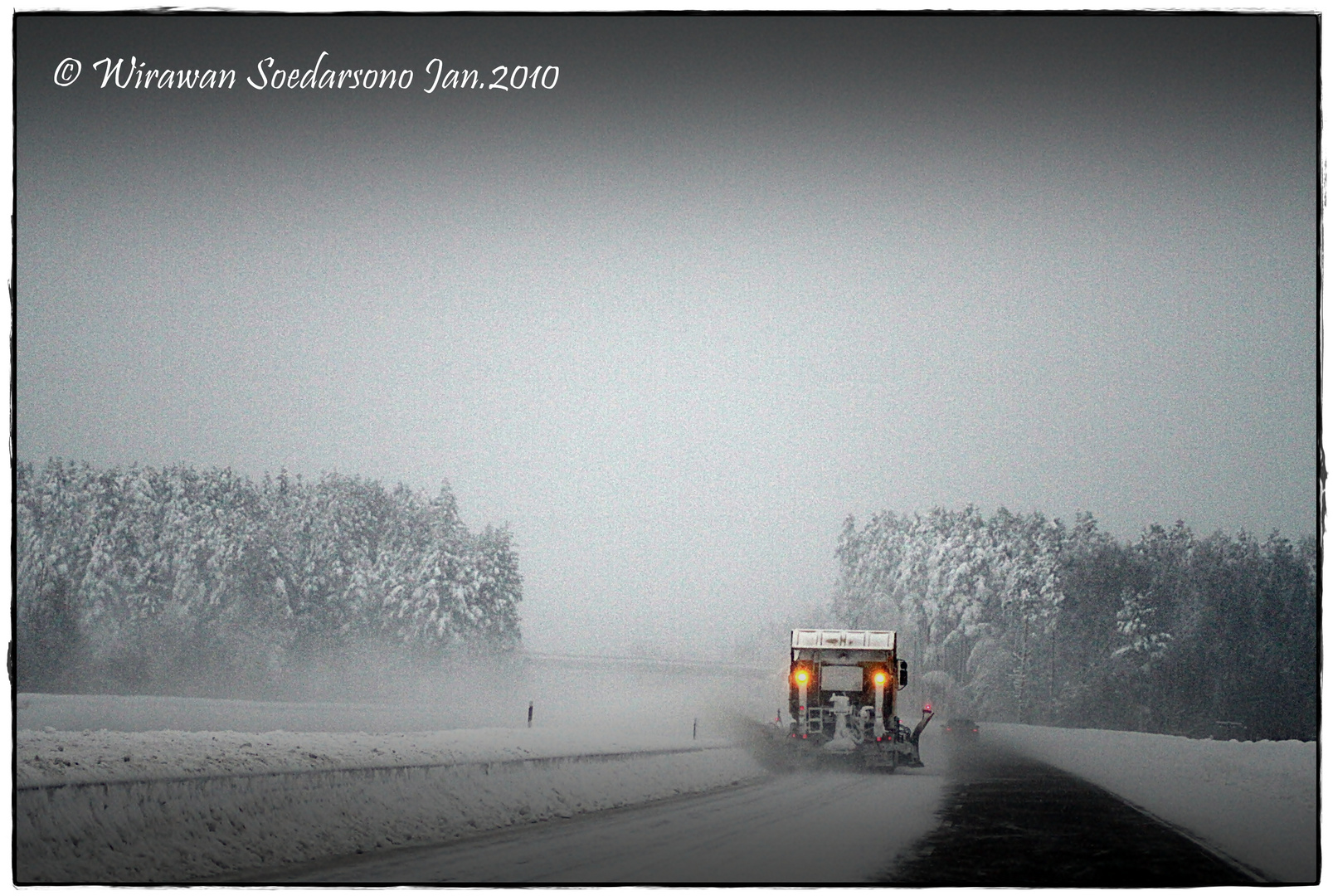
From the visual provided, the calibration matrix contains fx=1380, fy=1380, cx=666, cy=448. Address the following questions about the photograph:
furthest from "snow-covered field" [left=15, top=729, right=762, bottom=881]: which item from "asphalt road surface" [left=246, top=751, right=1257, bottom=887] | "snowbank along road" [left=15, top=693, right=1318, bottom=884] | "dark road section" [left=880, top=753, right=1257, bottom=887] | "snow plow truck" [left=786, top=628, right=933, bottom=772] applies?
"snow plow truck" [left=786, top=628, right=933, bottom=772]

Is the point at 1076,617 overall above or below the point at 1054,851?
above

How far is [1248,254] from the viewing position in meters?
35.8

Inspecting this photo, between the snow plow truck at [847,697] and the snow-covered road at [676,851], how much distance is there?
1034 centimetres

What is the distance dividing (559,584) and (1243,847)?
86.3 m

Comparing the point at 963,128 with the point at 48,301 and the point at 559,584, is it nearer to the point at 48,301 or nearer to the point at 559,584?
the point at 48,301

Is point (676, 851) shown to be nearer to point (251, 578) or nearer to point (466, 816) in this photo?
point (466, 816)

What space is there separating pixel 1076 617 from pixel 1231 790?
64.1 m

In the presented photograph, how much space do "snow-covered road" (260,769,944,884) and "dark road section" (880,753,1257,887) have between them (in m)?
0.57

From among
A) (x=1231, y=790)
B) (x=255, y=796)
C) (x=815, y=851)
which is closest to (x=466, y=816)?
(x=255, y=796)

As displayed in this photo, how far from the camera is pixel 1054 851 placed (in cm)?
1898

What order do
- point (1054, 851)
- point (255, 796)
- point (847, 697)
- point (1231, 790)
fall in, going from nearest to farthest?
point (255, 796)
point (1054, 851)
point (1231, 790)
point (847, 697)

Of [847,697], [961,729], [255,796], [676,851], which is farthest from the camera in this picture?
[961,729]

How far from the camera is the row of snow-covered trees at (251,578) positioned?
75.7m

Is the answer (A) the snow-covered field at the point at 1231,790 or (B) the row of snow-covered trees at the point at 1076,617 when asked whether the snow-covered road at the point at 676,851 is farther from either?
(B) the row of snow-covered trees at the point at 1076,617
